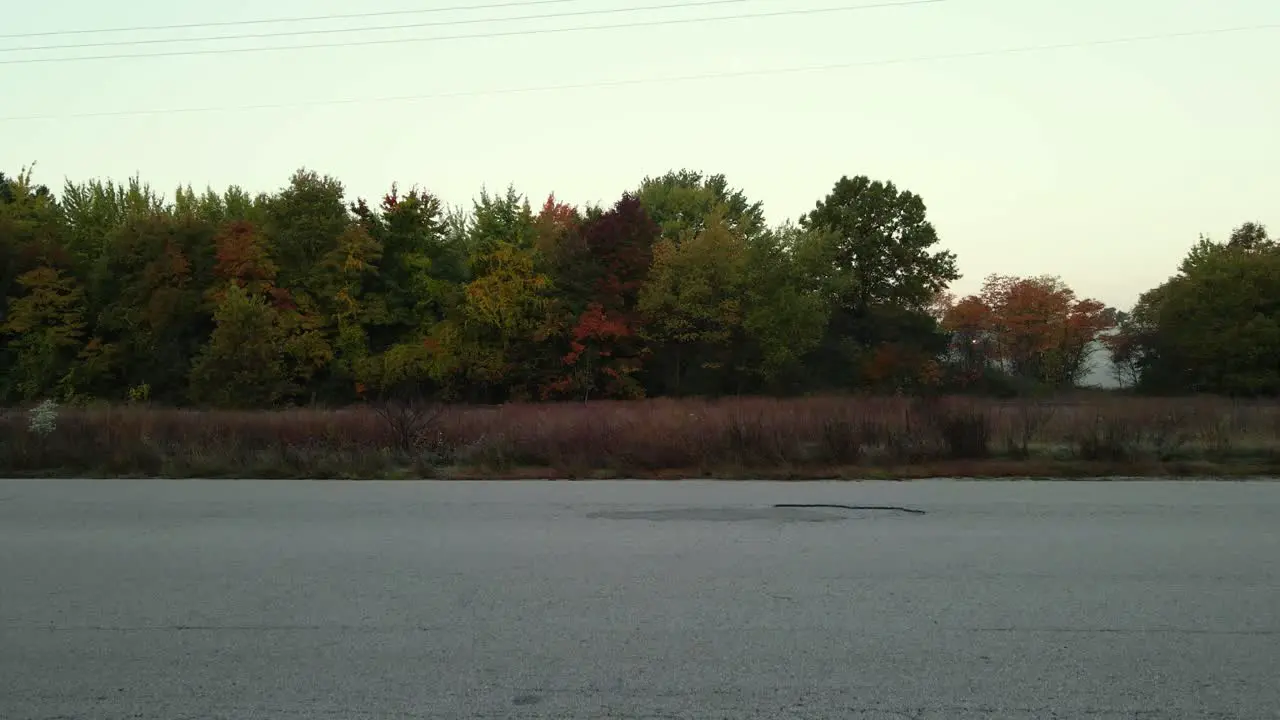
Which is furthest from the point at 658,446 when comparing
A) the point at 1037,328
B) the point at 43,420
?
the point at 1037,328

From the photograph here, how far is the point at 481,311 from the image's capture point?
49094 mm

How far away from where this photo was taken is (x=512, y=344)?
164 feet

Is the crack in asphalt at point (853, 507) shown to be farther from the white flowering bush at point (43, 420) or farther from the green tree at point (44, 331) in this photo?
the green tree at point (44, 331)

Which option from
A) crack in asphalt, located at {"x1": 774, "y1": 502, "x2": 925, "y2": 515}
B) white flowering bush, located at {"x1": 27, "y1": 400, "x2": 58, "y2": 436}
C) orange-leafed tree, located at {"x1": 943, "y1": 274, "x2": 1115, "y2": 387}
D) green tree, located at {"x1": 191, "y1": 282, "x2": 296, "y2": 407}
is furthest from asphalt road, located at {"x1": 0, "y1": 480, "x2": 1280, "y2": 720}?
orange-leafed tree, located at {"x1": 943, "y1": 274, "x2": 1115, "y2": 387}

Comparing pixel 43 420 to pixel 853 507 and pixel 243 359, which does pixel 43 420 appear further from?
pixel 243 359

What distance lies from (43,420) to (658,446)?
11.9 m

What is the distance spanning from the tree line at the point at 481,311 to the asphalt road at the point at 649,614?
39.2 metres

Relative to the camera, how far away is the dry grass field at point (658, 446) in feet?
48.8

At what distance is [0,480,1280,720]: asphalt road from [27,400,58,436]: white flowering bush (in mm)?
8551

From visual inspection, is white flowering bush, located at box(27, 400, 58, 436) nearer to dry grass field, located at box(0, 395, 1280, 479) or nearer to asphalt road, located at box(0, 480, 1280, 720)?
dry grass field, located at box(0, 395, 1280, 479)

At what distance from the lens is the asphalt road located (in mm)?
4484

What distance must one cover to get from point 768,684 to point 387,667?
196cm

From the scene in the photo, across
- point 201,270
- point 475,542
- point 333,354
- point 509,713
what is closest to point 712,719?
point 509,713

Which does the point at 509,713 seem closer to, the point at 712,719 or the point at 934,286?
the point at 712,719
